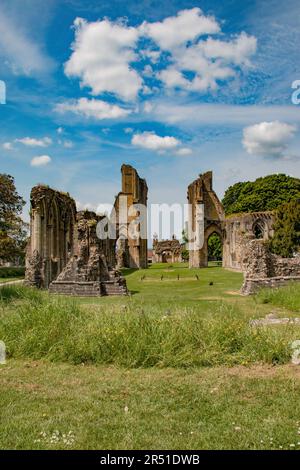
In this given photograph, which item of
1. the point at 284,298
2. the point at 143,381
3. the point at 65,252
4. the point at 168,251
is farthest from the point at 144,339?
the point at 168,251

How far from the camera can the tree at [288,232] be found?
2948cm

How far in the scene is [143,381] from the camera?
5.82 metres

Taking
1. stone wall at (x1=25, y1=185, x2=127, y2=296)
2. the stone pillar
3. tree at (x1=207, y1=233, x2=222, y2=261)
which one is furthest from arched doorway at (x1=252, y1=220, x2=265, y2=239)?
the stone pillar

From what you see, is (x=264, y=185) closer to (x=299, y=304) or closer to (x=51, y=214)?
(x=51, y=214)

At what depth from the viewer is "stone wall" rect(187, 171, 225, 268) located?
41.1 metres

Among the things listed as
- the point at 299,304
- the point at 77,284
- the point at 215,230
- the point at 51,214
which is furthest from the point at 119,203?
the point at 299,304

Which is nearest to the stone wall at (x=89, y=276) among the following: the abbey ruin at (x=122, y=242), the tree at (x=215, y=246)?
the abbey ruin at (x=122, y=242)

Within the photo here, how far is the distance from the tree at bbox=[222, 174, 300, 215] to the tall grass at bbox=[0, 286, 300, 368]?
44.8m

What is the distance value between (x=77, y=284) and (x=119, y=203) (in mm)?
30591

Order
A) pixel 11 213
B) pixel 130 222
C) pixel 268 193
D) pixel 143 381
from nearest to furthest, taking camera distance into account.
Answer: pixel 143 381
pixel 11 213
pixel 130 222
pixel 268 193

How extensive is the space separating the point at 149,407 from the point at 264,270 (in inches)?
559

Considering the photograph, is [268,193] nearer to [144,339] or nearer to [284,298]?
[284,298]

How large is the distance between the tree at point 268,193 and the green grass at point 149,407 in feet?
152

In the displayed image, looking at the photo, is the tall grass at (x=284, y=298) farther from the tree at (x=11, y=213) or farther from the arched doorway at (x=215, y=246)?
the arched doorway at (x=215, y=246)
